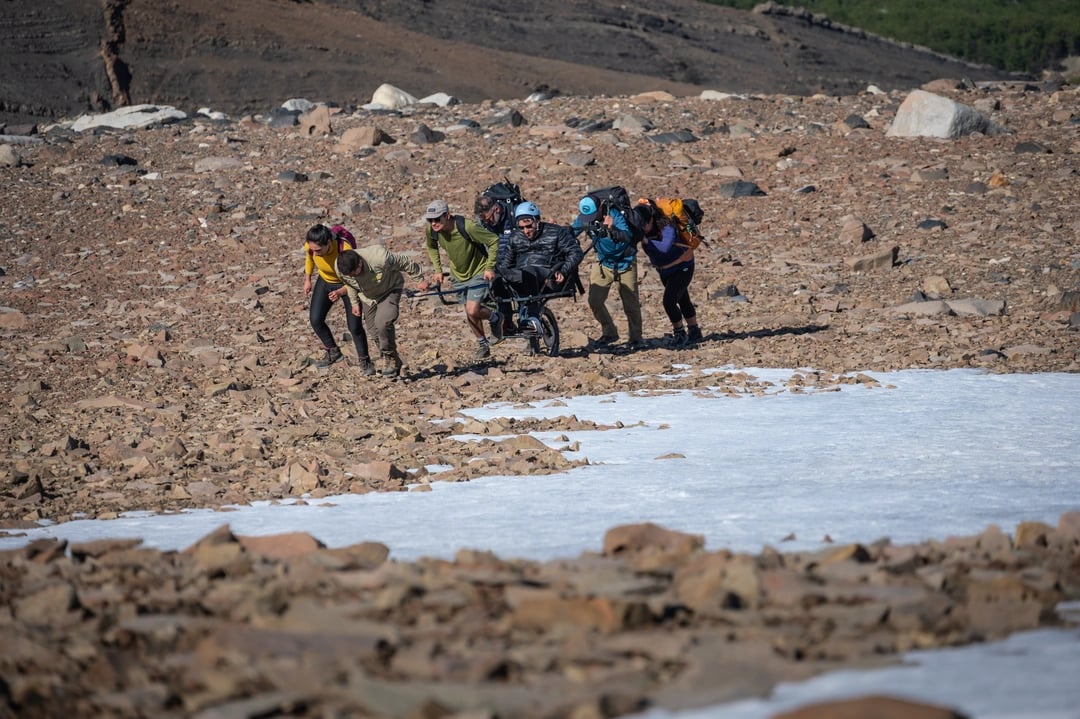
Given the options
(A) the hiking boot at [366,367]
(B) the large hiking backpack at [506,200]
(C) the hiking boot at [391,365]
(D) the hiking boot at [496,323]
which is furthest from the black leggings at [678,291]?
(A) the hiking boot at [366,367]

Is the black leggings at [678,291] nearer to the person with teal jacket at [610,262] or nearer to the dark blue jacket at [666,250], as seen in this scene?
the dark blue jacket at [666,250]

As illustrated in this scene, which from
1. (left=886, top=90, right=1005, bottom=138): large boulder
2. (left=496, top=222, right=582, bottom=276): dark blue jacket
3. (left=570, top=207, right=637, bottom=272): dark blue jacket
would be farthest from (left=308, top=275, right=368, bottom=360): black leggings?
(left=886, top=90, right=1005, bottom=138): large boulder

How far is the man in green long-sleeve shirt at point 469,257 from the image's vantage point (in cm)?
1203

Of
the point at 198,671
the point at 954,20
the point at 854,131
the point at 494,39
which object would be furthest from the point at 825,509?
the point at 954,20

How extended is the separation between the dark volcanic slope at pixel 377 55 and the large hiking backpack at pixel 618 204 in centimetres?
2395

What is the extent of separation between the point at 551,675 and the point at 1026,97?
2367 centimetres

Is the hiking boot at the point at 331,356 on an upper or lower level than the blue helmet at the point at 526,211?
lower

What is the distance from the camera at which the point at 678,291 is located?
13.0 meters

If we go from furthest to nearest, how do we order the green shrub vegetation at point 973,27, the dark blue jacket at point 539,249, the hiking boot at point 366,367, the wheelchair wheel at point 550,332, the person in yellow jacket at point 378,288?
the green shrub vegetation at point 973,27 < the wheelchair wheel at point 550,332 < the dark blue jacket at point 539,249 < the hiking boot at point 366,367 < the person in yellow jacket at point 378,288

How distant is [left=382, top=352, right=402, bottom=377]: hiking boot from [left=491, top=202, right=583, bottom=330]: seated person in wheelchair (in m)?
1.20

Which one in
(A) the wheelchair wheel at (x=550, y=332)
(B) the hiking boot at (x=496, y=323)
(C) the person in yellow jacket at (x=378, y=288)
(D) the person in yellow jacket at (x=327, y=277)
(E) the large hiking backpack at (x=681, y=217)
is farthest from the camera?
(A) the wheelchair wheel at (x=550, y=332)

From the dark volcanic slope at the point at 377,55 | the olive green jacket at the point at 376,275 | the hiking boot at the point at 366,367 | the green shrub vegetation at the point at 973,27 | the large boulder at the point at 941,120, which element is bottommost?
the hiking boot at the point at 366,367

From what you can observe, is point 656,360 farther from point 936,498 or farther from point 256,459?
point 936,498

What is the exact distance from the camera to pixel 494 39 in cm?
4428
